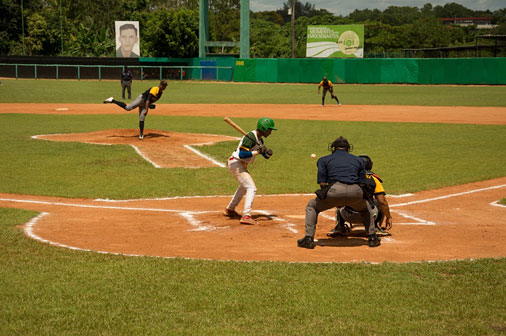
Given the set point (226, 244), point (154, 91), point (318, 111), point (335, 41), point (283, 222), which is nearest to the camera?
point (226, 244)

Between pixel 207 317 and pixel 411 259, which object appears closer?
pixel 207 317

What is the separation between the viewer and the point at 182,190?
1467 centimetres

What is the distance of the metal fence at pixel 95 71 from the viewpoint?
70500mm

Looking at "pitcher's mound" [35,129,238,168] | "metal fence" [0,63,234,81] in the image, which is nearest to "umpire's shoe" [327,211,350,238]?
"pitcher's mound" [35,129,238,168]

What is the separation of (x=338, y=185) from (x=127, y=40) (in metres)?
72.1

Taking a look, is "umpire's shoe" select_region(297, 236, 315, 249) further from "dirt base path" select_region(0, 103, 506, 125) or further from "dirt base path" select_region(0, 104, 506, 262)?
"dirt base path" select_region(0, 103, 506, 125)

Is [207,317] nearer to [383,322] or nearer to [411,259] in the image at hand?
[383,322]

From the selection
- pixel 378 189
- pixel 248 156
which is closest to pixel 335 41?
pixel 248 156

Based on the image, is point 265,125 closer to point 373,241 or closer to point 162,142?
point 373,241

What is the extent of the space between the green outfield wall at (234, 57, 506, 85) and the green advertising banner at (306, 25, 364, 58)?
17.2ft

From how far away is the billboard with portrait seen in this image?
77.2 m

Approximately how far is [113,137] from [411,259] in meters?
16.2

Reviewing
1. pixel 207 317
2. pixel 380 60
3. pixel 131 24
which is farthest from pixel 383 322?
pixel 131 24

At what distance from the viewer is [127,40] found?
77.6 metres
